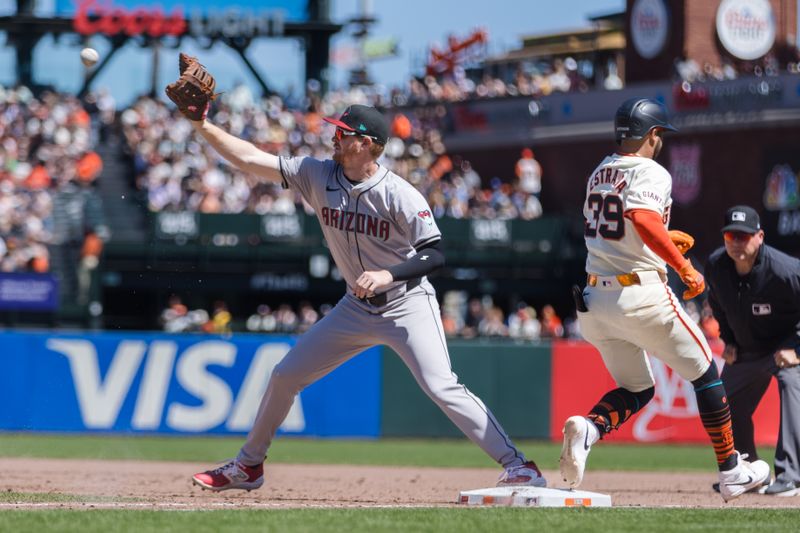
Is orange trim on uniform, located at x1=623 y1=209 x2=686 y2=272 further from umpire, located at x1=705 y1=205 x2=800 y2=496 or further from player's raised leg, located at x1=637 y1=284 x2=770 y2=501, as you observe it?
umpire, located at x1=705 y1=205 x2=800 y2=496

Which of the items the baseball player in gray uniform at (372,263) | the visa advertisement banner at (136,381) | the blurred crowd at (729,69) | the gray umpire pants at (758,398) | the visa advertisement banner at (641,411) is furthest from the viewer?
the blurred crowd at (729,69)

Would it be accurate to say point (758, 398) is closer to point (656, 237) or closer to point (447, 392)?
point (656, 237)

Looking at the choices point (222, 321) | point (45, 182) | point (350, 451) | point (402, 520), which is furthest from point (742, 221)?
point (45, 182)

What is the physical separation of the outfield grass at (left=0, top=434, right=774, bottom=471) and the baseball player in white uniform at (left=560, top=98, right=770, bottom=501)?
5.21 m

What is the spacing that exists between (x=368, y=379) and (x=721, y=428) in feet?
32.3

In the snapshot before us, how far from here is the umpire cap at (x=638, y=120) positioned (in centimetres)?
739

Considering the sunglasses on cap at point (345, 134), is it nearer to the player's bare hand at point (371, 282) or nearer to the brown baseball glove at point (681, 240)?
the player's bare hand at point (371, 282)

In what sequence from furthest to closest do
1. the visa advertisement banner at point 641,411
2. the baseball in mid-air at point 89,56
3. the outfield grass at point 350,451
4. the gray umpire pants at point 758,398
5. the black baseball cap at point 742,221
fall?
1. the visa advertisement banner at point 641,411
2. the outfield grass at point 350,451
3. the baseball in mid-air at point 89,56
4. the gray umpire pants at point 758,398
5. the black baseball cap at point 742,221

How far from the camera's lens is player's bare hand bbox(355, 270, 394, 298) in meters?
6.95

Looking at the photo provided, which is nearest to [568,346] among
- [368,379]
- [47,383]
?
[368,379]

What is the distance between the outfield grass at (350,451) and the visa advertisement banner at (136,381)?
0.25 m

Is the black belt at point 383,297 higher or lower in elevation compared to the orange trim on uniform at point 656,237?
lower

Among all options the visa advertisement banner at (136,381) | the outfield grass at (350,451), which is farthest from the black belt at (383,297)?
→ the visa advertisement banner at (136,381)

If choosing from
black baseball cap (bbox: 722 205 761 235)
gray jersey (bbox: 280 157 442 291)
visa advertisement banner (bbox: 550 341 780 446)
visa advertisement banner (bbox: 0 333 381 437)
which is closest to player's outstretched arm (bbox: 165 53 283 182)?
gray jersey (bbox: 280 157 442 291)
